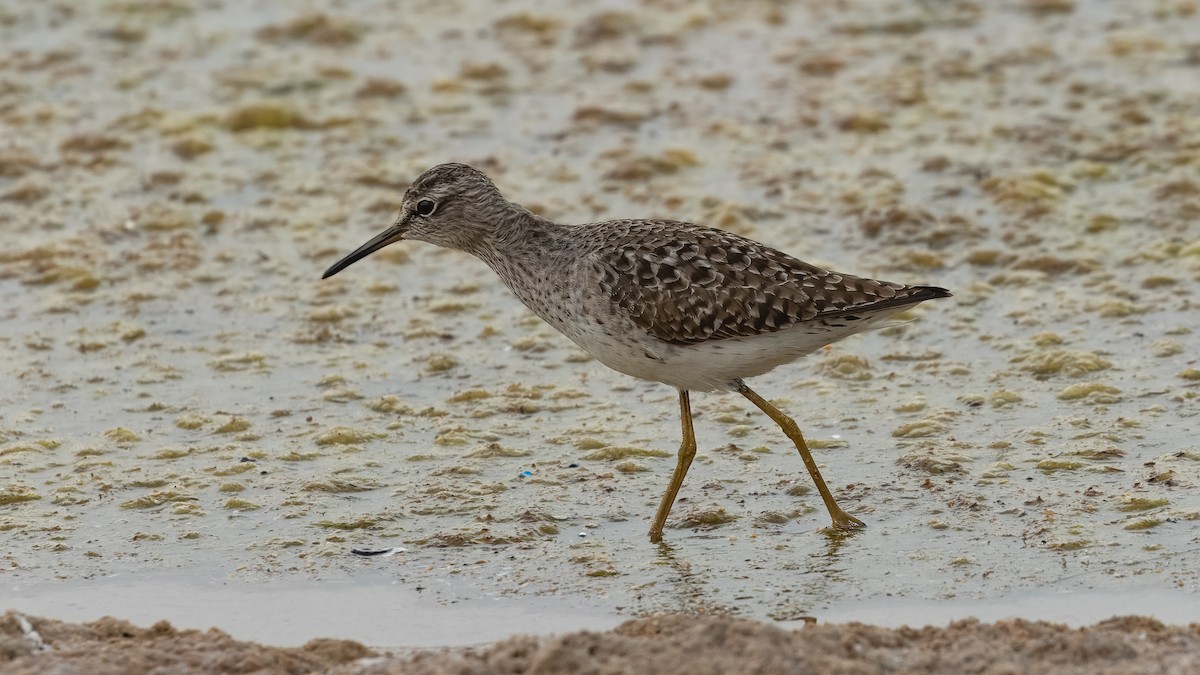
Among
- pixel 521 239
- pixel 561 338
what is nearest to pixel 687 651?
pixel 521 239

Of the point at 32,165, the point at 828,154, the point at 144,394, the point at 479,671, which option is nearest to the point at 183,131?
the point at 32,165

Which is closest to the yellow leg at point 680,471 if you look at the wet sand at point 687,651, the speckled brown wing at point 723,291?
the speckled brown wing at point 723,291

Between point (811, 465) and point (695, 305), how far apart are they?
79cm

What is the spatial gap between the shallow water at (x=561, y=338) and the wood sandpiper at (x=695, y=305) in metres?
0.56

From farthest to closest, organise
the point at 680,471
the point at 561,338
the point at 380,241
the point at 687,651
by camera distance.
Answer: the point at 561,338 < the point at 380,241 < the point at 680,471 < the point at 687,651

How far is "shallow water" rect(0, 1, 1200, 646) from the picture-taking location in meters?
6.40

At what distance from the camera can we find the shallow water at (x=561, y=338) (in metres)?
6.40

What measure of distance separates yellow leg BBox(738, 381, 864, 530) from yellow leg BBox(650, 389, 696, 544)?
12.1 inches

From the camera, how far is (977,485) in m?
6.93

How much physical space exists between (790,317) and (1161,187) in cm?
406

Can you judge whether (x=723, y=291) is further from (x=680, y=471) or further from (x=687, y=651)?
(x=687, y=651)

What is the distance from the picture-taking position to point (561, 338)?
352 inches

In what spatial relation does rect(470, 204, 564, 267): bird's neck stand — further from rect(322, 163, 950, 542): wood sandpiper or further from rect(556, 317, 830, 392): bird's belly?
rect(556, 317, 830, 392): bird's belly

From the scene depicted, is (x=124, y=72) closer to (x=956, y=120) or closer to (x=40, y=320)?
(x=40, y=320)
